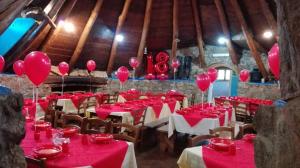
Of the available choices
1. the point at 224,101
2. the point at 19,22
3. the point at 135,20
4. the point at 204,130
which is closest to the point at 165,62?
the point at 135,20

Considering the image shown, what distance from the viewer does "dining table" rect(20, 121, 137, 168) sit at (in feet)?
6.83

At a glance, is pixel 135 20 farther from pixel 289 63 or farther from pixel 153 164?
pixel 289 63

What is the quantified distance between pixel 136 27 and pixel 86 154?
387 inches

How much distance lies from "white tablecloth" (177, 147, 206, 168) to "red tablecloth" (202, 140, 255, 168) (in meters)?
0.05

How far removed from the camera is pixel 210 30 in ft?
37.0

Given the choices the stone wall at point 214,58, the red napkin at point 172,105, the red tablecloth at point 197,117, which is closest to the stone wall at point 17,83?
the red napkin at point 172,105

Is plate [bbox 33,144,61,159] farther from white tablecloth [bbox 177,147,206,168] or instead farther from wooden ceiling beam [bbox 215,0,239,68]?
wooden ceiling beam [bbox 215,0,239,68]

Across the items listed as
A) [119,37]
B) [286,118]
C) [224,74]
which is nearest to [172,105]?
[119,37]

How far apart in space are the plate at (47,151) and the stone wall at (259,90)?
9.03 m

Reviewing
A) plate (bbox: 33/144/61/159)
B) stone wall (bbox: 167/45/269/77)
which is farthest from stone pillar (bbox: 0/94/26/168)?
stone wall (bbox: 167/45/269/77)

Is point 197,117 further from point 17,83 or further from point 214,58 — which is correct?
point 214,58

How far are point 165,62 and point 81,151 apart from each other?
1035 cm

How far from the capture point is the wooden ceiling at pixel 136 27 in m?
9.64

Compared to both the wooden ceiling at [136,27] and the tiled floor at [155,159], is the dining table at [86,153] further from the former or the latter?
the wooden ceiling at [136,27]
